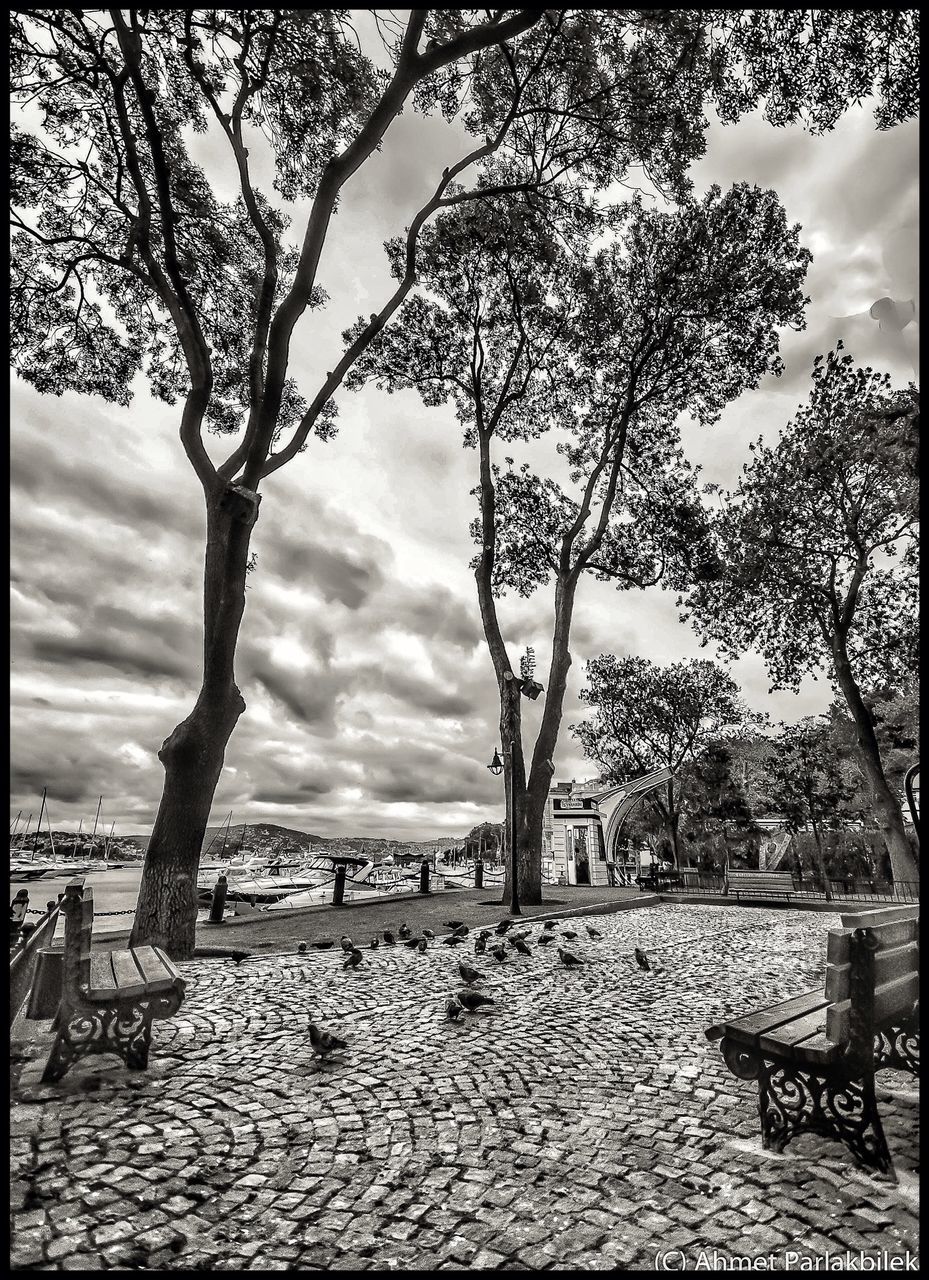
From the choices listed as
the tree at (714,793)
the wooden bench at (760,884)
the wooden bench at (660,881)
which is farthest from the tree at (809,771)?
the wooden bench at (760,884)

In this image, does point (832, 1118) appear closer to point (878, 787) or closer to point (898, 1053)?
point (898, 1053)

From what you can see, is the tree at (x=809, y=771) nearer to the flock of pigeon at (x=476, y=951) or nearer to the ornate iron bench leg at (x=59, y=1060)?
the flock of pigeon at (x=476, y=951)

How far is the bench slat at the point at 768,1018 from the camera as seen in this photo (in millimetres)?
3533

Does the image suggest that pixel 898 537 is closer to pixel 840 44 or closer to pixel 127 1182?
pixel 840 44

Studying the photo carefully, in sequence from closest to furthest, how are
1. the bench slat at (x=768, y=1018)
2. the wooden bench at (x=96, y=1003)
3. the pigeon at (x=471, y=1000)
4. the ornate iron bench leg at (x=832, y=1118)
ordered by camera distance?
1. the ornate iron bench leg at (x=832, y=1118)
2. the bench slat at (x=768, y=1018)
3. the wooden bench at (x=96, y=1003)
4. the pigeon at (x=471, y=1000)

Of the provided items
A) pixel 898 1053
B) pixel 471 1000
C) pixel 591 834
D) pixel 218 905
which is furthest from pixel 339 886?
pixel 591 834

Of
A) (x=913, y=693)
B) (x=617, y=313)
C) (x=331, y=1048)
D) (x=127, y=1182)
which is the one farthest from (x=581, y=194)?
(x=913, y=693)

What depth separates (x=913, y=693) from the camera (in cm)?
2122

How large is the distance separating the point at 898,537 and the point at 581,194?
1196 centimetres

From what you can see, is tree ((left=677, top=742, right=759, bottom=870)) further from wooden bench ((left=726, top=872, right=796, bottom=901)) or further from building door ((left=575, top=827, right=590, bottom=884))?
wooden bench ((left=726, top=872, right=796, bottom=901))

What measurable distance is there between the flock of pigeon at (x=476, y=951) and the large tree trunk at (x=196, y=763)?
5.79ft

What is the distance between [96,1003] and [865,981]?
4619 mm

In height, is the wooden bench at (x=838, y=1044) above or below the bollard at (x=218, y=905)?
above

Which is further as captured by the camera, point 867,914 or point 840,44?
point 840,44
